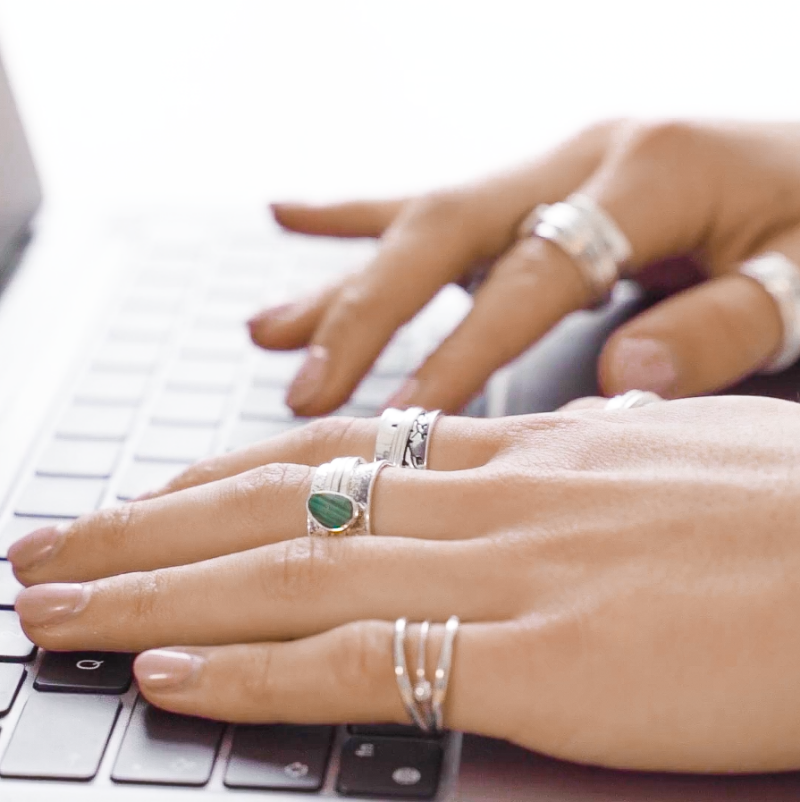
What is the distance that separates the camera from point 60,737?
0.54 meters

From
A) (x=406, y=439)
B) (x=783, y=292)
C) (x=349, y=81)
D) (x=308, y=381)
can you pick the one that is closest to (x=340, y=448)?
(x=406, y=439)

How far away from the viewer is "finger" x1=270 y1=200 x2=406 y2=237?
0.99m

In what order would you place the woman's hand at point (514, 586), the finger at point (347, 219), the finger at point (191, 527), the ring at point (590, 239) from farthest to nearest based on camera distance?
the finger at point (347, 219), the ring at point (590, 239), the finger at point (191, 527), the woman's hand at point (514, 586)

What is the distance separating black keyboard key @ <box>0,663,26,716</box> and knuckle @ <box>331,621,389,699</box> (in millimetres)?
179

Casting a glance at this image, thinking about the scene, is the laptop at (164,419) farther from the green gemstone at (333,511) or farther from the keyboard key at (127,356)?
the green gemstone at (333,511)

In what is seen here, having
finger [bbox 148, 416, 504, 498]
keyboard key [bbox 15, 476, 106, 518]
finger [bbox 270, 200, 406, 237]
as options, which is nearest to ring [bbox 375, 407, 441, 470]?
finger [bbox 148, 416, 504, 498]

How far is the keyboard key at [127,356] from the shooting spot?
87 centimetres

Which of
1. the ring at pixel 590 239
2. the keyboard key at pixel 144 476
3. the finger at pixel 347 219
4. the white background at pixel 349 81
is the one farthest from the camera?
the white background at pixel 349 81

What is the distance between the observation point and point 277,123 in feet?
4.61

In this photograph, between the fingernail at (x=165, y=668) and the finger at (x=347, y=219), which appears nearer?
the fingernail at (x=165, y=668)

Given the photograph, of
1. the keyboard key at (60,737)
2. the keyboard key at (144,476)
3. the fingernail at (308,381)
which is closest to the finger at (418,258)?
the fingernail at (308,381)

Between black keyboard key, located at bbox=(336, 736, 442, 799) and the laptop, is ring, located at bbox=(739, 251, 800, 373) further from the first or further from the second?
black keyboard key, located at bbox=(336, 736, 442, 799)

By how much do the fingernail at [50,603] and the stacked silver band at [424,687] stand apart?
19 centimetres

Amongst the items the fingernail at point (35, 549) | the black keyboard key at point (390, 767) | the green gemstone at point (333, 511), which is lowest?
the black keyboard key at point (390, 767)
